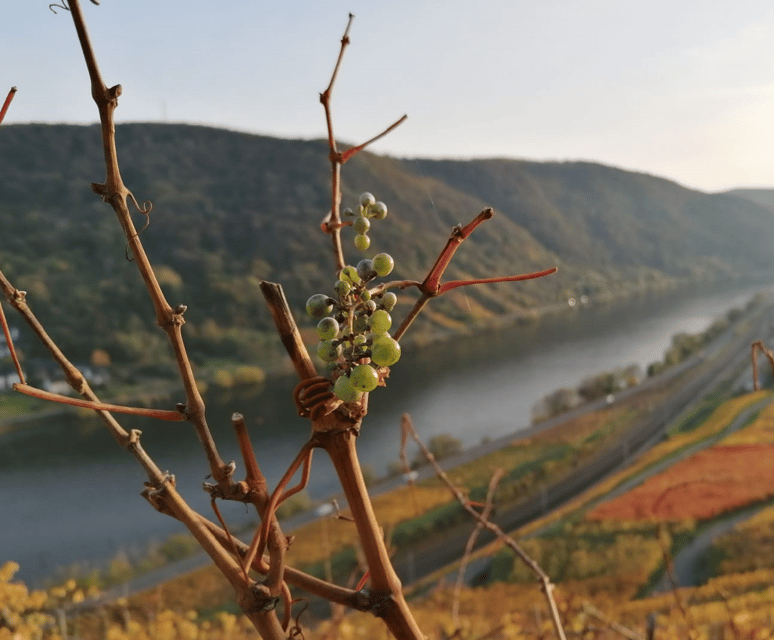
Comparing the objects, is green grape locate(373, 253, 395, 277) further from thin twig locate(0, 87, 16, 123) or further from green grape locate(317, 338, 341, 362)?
thin twig locate(0, 87, 16, 123)

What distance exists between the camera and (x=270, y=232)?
3050 cm

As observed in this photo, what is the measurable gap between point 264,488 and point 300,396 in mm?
65

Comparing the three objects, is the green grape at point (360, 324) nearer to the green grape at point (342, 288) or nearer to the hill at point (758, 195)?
the green grape at point (342, 288)

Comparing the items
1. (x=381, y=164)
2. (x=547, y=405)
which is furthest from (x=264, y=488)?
(x=381, y=164)

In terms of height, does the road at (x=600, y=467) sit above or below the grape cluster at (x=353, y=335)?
below

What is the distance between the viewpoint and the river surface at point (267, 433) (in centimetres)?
1278

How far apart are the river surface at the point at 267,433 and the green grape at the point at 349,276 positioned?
11.7m

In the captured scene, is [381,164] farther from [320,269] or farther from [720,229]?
[720,229]

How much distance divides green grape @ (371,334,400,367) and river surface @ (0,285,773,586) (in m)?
11.7

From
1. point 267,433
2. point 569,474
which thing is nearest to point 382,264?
point 569,474

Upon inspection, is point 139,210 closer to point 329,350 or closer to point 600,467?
point 329,350

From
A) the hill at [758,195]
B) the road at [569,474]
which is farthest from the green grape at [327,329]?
the hill at [758,195]

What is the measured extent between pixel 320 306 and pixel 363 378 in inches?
1.8

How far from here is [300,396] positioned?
1.07 ft
